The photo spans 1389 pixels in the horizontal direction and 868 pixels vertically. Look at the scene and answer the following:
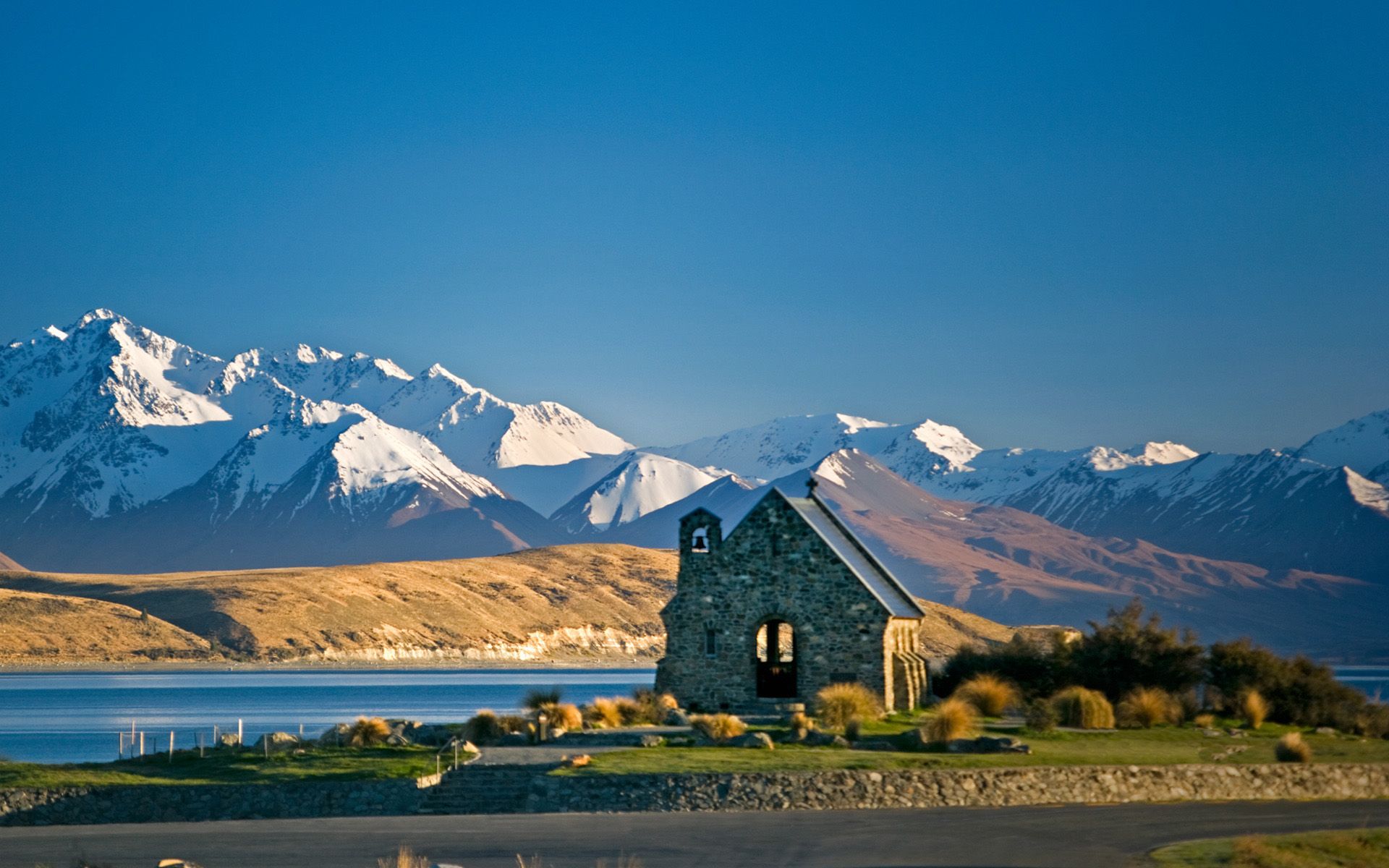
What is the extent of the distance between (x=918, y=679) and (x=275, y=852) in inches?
998

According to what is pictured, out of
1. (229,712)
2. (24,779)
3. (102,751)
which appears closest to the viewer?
(24,779)

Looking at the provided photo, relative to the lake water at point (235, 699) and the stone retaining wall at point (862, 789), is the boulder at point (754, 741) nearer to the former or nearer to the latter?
the stone retaining wall at point (862, 789)

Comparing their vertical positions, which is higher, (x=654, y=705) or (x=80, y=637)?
(x=80, y=637)

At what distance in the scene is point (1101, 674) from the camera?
49.2 m

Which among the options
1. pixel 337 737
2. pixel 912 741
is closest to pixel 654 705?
pixel 337 737

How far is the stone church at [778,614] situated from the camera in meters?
45.8

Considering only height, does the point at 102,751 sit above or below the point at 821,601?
below

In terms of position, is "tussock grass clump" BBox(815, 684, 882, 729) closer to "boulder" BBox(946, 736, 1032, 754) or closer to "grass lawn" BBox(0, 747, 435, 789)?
"boulder" BBox(946, 736, 1032, 754)

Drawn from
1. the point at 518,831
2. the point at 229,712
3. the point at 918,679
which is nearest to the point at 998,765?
the point at 518,831

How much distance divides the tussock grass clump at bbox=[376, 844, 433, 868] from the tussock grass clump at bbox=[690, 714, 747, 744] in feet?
41.3

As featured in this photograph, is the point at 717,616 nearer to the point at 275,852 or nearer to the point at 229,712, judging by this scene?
the point at 275,852

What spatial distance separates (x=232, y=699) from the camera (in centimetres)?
11406

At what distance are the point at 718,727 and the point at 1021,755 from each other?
678cm

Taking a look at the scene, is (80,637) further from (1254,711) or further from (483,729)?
(1254,711)
